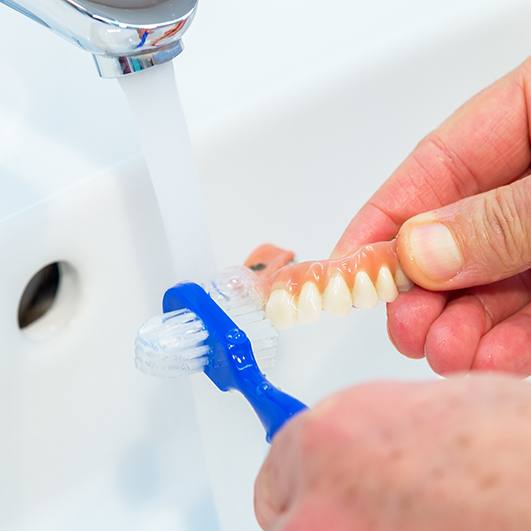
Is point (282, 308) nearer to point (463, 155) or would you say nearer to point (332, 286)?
point (332, 286)

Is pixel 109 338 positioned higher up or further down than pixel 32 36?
further down

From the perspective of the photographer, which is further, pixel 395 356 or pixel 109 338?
pixel 395 356

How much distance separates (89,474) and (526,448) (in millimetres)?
370

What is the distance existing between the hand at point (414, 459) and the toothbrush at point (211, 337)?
134mm

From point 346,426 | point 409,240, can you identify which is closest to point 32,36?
point 409,240

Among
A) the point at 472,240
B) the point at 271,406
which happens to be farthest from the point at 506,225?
the point at 271,406

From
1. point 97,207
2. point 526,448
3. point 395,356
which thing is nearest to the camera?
point 526,448

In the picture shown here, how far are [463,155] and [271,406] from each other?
215 mm

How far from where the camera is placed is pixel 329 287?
0.41 m

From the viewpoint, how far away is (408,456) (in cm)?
22

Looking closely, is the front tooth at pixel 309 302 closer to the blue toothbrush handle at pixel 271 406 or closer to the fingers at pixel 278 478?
the blue toothbrush handle at pixel 271 406

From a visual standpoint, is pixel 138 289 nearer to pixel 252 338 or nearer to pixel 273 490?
pixel 252 338

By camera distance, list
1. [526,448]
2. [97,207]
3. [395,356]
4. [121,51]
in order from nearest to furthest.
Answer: [526,448] < [121,51] < [97,207] < [395,356]

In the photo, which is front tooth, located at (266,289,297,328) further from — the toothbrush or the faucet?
the faucet
